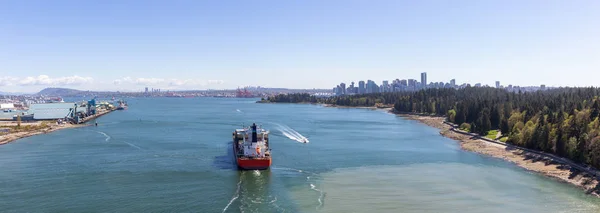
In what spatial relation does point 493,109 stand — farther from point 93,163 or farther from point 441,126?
point 93,163

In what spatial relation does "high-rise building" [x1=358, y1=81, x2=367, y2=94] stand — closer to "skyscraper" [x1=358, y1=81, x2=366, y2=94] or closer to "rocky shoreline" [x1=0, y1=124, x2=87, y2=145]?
"skyscraper" [x1=358, y1=81, x2=366, y2=94]

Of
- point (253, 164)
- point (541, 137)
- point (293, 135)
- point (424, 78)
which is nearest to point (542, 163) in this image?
point (541, 137)

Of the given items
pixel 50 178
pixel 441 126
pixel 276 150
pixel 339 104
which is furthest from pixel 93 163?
pixel 339 104

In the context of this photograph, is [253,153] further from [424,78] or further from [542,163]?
[424,78]

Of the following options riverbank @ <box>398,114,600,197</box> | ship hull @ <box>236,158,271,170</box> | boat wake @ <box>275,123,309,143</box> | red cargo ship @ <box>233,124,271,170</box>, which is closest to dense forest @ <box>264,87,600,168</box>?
riverbank @ <box>398,114,600,197</box>

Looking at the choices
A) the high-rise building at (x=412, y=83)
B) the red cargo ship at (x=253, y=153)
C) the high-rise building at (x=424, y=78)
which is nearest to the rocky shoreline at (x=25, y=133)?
the red cargo ship at (x=253, y=153)

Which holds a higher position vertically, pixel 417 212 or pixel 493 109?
pixel 493 109
